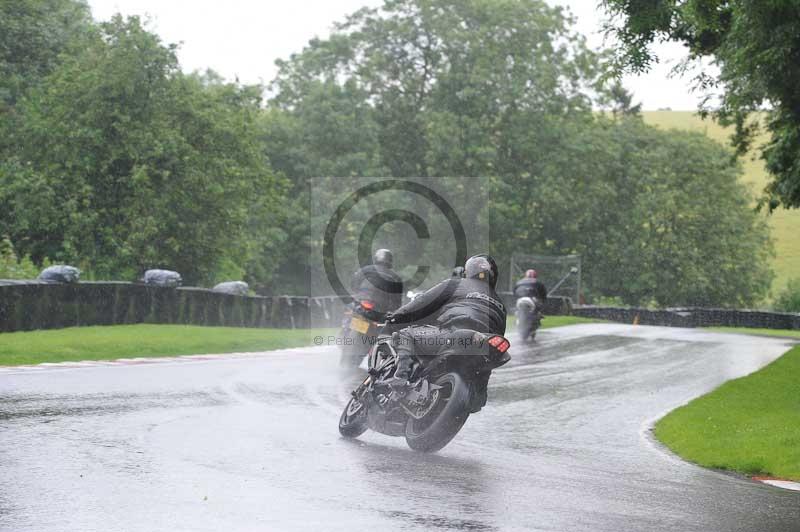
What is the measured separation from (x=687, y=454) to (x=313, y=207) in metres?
49.4

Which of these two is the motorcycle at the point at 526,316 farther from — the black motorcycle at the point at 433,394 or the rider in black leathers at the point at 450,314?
the black motorcycle at the point at 433,394

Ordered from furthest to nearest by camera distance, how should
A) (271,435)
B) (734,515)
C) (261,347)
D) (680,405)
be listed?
(261,347) < (680,405) < (271,435) < (734,515)

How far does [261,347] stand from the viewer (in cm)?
2338

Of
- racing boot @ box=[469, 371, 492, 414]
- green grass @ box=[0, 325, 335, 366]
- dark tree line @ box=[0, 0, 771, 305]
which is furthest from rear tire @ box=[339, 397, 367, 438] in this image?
dark tree line @ box=[0, 0, 771, 305]

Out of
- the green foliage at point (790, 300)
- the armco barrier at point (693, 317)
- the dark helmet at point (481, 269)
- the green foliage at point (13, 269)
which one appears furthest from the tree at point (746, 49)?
the green foliage at point (790, 300)

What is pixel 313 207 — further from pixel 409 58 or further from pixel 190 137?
pixel 190 137

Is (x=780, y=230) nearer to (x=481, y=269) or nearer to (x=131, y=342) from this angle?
(x=131, y=342)

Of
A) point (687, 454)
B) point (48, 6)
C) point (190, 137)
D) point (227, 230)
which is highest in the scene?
point (48, 6)

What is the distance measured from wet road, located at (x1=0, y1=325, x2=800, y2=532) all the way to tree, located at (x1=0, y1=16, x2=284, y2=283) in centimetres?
2483

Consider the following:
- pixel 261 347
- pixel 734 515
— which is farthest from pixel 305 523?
pixel 261 347

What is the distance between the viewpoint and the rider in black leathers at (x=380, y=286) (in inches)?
672

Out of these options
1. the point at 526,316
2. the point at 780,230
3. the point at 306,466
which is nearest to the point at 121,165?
the point at 526,316

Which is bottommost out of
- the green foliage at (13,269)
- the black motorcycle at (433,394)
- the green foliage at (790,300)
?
the black motorcycle at (433,394)

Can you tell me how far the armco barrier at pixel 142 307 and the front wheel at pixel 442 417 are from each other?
1173cm
